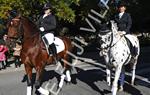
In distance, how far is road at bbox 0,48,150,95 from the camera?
11.7m

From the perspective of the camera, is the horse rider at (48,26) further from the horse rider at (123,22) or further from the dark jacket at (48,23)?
the horse rider at (123,22)

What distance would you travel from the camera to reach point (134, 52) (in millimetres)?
11547

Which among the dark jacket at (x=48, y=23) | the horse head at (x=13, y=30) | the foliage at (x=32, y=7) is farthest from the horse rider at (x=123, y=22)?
the foliage at (x=32, y=7)

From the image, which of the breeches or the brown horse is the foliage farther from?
the brown horse

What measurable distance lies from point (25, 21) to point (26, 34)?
1.21 ft

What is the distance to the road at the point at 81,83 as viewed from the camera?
38.4 ft

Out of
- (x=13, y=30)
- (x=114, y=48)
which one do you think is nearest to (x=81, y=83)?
(x=114, y=48)

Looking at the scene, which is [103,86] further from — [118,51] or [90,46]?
[90,46]

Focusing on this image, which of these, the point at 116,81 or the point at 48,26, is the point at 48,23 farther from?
the point at 116,81

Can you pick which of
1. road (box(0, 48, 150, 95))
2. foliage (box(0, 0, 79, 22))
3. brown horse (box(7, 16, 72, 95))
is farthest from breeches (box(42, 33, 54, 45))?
foliage (box(0, 0, 79, 22))

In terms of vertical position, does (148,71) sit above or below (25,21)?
below

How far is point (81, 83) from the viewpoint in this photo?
1311cm

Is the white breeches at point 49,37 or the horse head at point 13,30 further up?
the horse head at point 13,30

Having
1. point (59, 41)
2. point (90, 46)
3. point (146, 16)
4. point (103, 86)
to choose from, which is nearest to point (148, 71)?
point (103, 86)
